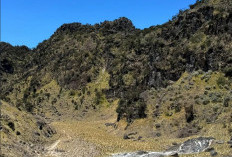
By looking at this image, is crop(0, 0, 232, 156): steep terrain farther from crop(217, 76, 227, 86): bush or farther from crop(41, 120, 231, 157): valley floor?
crop(41, 120, 231, 157): valley floor

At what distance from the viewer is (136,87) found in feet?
159

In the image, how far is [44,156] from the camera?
2338 cm

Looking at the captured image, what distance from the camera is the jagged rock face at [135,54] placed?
38.7 metres

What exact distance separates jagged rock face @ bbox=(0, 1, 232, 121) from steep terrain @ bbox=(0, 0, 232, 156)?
16cm

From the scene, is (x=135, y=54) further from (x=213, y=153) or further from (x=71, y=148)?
(x=213, y=153)

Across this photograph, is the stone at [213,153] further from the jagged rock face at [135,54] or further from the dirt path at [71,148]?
the jagged rock face at [135,54]

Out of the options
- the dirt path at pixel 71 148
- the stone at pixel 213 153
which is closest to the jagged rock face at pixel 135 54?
the dirt path at pixel 71 148

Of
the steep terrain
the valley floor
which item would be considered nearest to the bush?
the steep terrain

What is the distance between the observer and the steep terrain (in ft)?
91.4

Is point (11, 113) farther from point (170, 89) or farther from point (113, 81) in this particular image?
point (113, 81)

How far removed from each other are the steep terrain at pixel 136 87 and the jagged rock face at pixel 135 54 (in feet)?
0.52

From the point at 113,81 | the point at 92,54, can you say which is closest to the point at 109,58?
the point at 92,54

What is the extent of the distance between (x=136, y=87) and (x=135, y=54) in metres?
12.6

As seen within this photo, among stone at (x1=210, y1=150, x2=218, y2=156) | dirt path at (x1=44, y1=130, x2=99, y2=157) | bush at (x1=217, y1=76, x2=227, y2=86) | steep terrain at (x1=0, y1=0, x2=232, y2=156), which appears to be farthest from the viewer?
bush at (x1=217, y1=76, x2=227, y2=86)
